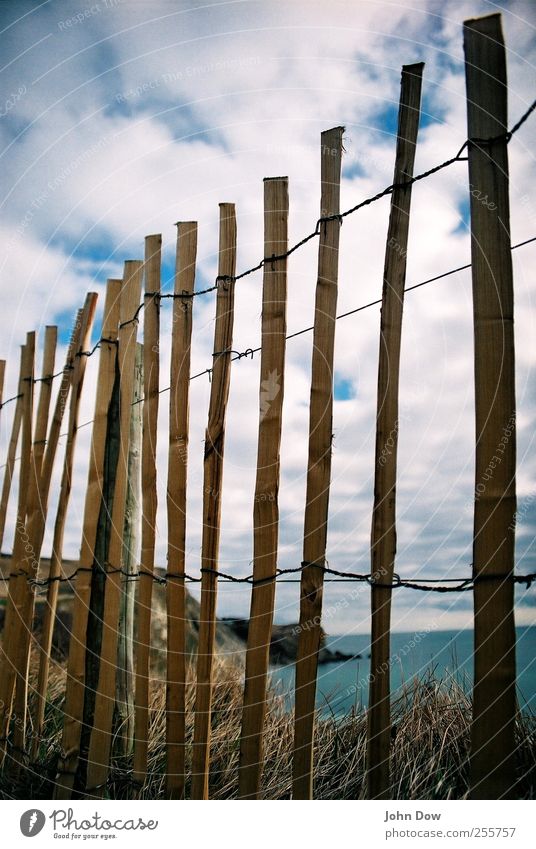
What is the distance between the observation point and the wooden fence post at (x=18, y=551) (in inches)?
119

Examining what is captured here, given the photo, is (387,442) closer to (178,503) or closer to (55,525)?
(178,503)

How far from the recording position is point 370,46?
2119 millimetres

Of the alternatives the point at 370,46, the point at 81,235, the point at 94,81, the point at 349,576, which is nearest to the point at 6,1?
the point at 94,81

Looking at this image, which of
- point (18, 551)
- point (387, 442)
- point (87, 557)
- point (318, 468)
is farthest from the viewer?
point (18, 551)

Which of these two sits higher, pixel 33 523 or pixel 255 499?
pixel 33 523

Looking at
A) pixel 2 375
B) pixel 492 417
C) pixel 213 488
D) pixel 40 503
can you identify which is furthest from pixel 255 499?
pixel 2 375

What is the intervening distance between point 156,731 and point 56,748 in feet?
1.38

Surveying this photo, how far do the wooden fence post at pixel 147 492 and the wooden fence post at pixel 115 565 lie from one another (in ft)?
0.40

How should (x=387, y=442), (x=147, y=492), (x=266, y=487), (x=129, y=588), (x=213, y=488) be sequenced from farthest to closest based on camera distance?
(x=129, y=588) < (x=147, y=492) < (x=213, y=488) < (x=266, y=487) < (x=387, y=442)

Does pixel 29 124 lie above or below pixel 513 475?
above

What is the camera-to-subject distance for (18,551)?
10.3 feet

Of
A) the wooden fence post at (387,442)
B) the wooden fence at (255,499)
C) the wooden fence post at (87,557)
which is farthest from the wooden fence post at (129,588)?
the wooden fence post at (387,442)

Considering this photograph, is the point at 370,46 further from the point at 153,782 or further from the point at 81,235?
the point at 153,782

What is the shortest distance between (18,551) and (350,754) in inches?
68.0
